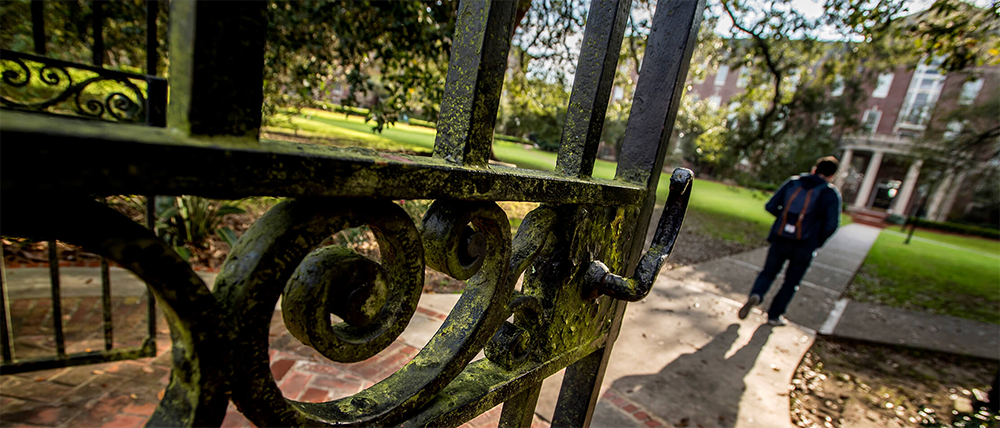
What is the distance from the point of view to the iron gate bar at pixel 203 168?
0.35 meters

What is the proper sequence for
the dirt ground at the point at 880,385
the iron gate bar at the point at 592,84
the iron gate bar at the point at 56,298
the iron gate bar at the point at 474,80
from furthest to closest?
the dirt ground at the point at 880,385 < the iron gate bar at the point at 56,298 < the iron gate bar at the point at 592,84 < the iron gate bar at the point at 474,80

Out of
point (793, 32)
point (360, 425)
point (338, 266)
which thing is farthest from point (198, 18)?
point (793, 32)

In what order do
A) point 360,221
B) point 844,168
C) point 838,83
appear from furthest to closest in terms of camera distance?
point 844,168
point 838,83
point 360,221

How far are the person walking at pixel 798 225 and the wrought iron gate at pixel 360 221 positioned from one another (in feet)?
13.7

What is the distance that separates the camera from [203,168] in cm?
42

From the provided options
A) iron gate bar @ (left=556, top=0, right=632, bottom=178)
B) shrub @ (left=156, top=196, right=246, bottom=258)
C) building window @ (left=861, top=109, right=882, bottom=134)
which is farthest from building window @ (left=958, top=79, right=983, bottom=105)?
shrub @ (left=156, top=196, right=246, bottom=258)

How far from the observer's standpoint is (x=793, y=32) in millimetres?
7211

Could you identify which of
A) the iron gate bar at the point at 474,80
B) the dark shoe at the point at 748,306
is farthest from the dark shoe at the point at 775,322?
the iron gate bar at the point at 474,80

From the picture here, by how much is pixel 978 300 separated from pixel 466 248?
11835 millimetres

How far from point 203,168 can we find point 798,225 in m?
5.28

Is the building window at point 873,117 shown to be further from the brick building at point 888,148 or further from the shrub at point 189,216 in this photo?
the shrub at point 189,216

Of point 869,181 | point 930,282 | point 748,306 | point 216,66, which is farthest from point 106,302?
point 869,181

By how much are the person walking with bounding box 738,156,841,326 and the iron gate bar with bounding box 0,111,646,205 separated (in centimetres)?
486

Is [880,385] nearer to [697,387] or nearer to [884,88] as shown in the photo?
[697,387]
